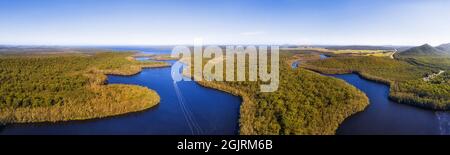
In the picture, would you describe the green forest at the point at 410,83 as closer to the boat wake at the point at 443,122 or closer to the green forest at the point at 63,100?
the boat wake at the point at 443,122

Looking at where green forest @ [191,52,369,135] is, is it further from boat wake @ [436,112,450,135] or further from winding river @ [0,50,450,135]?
boat wake @ [436,112,450,135]

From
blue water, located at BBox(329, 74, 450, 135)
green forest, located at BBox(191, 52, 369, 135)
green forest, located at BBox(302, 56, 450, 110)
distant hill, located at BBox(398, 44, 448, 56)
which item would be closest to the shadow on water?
blue water, located at BBox(329, 74, 450, 135)

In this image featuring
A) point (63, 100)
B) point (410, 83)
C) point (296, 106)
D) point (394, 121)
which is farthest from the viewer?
point (410, 83)

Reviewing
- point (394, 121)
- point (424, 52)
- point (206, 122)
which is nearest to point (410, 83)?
point (394, 121)

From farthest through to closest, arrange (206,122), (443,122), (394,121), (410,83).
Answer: (410,83) < (394,121) < (443,122) < (206,122)

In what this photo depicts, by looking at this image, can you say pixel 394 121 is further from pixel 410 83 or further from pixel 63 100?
pixel 63 100
